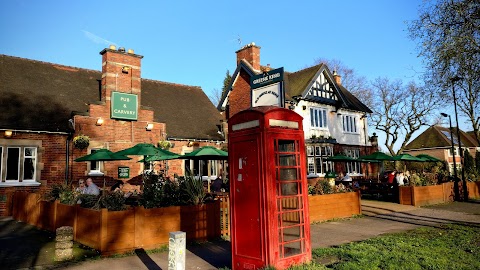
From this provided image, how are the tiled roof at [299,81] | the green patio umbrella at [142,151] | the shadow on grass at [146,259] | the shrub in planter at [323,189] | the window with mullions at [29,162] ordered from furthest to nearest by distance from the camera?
the tiled roof at [299,81] < the window with mullions at [29,162] < the green patio umbrella at [142,151] < the shrub in planter at [323,189] < the shadow on grass at [146,259]

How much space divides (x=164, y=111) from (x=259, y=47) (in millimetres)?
8655

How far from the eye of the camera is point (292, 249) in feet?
20.2

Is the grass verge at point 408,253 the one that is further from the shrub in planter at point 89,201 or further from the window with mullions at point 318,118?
the window with mullions at point 318,118

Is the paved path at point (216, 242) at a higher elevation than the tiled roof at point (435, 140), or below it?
below

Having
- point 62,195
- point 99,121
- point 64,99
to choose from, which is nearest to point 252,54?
point 99,121

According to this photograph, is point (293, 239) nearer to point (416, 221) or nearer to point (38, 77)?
point (416, 221)

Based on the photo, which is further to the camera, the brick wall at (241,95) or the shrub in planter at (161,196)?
the brick wall at (241,95)

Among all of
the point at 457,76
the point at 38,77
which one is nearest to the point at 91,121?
the point at 38,77

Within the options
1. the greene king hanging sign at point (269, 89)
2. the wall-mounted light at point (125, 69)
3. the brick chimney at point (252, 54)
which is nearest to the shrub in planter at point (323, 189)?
the greene king hanging sign at point (269, 89)

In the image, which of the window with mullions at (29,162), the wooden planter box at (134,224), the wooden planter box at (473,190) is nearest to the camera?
the wooden planter box at (134,224)

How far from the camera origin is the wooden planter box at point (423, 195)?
Result: 17.1 metres

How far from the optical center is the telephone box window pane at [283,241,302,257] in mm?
6038

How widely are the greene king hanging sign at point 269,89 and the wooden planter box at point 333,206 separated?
4.82 metres

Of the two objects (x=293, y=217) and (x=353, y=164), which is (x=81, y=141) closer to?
(x=293, y=217)
